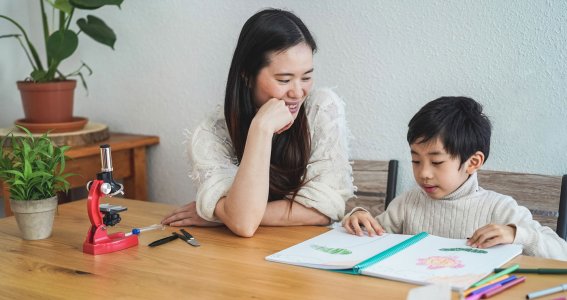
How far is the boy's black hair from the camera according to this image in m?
1.43

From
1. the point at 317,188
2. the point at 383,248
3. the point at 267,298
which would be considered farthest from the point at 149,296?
the point at 317,188

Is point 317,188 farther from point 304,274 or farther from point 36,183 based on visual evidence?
point 36,183

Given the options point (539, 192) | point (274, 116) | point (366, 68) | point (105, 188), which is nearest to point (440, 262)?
point (274, 116)

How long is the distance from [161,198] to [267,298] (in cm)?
190

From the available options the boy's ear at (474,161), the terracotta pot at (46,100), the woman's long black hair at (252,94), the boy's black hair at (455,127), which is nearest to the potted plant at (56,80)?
the terracotta pot at (46,100)

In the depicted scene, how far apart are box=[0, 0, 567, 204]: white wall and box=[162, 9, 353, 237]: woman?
1.70 ft

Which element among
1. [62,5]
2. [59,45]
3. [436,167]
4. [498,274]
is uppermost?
[62,5]

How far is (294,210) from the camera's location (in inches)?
60.7

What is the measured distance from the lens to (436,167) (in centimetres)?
145

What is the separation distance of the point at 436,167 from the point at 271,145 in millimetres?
439

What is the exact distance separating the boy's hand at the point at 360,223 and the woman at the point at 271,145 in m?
0.14

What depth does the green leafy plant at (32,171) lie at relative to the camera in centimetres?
139

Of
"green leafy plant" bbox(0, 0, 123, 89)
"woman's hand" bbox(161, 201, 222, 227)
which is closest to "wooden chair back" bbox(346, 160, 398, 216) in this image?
"woman's hand" bbox(161, 201, 222, 227)

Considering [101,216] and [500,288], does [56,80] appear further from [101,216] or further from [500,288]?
[500,288]
